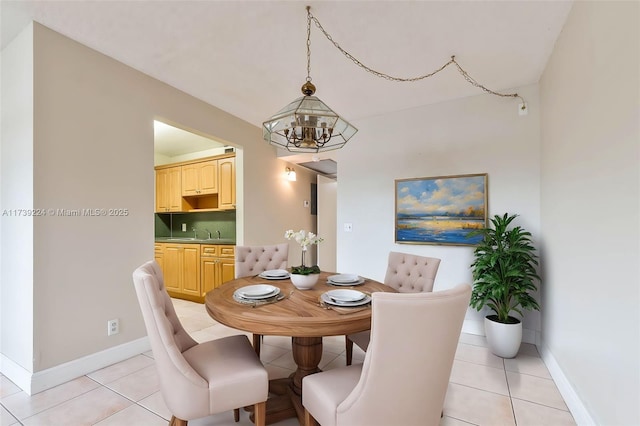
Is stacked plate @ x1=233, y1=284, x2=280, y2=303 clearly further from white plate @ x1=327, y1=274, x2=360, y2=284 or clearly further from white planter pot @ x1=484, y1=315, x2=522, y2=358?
white planter pot @ x1=484, y1=315, x2=522, y2=358

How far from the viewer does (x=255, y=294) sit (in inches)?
62.3

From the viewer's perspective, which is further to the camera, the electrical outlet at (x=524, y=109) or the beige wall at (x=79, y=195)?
the electrical outlet at (x=524, y=109)

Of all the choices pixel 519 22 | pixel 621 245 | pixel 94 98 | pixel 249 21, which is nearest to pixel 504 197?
pixel 519 22

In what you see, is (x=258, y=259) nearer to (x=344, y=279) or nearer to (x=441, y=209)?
(x=344, y=279)

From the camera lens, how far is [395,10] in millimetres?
1847

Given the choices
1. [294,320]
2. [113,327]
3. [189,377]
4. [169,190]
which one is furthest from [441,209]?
[169,190]

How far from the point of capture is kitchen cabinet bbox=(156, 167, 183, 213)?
4750mm

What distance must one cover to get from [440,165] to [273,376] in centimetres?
281

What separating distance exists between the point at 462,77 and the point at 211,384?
322cm

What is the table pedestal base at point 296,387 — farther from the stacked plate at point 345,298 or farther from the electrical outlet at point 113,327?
the electrical outlet at point 113,327

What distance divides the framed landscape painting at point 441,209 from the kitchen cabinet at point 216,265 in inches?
92.7

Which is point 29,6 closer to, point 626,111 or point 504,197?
point 626,111

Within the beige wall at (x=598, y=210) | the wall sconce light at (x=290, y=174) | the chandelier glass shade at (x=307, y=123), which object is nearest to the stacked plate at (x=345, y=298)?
the chandelier glass shade at (x=307, y=123)

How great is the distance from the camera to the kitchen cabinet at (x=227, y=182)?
4160 mm
